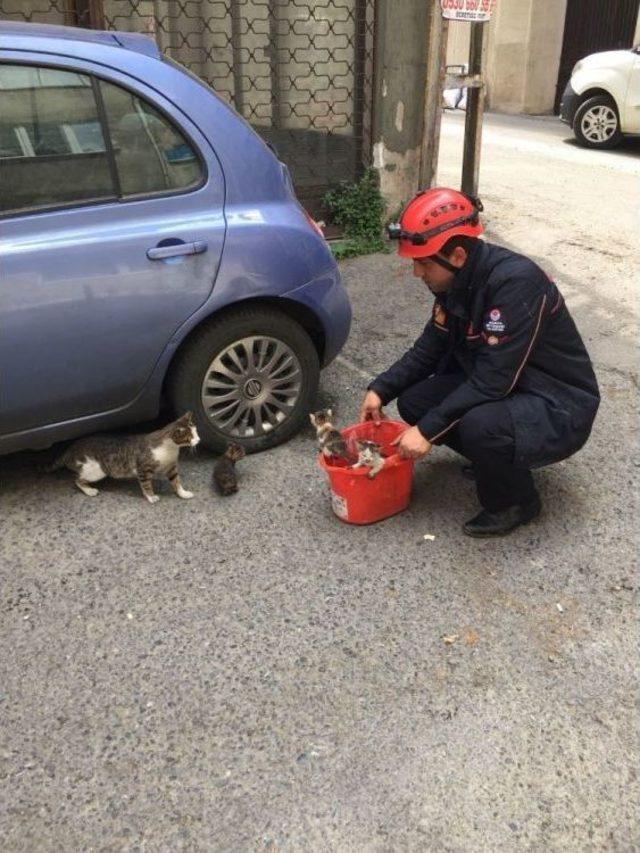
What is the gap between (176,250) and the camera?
10.9 ft

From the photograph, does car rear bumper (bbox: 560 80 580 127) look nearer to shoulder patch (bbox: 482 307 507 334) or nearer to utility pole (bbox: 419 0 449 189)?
utility pole (bbox: 419 0 449 189)

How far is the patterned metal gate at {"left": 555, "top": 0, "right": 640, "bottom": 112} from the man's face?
16.5 metres

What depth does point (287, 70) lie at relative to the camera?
6961 millimetres

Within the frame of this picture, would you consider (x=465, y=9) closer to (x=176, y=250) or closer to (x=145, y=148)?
(x=145, y=148)

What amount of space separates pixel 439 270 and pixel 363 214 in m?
4.25

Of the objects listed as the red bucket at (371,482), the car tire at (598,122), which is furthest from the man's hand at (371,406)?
the car tire at (598,122)

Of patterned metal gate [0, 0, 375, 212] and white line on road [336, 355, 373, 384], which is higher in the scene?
patterned metal gate [0, 0, 375, 212]

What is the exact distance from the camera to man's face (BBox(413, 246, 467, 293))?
3010 millimetres

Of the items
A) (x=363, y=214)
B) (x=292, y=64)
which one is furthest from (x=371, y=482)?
(x=292, y=64)

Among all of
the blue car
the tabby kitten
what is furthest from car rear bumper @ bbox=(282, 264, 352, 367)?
the tabby kitten

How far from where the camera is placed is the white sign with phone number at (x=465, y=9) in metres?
6.35

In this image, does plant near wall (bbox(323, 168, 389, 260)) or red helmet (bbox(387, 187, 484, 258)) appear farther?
plant near wall (bbox(323, 168, 389, 260))

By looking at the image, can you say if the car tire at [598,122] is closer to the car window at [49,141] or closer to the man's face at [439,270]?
the man's face at [439,270]

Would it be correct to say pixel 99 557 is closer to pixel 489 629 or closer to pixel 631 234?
pixel 489 629
